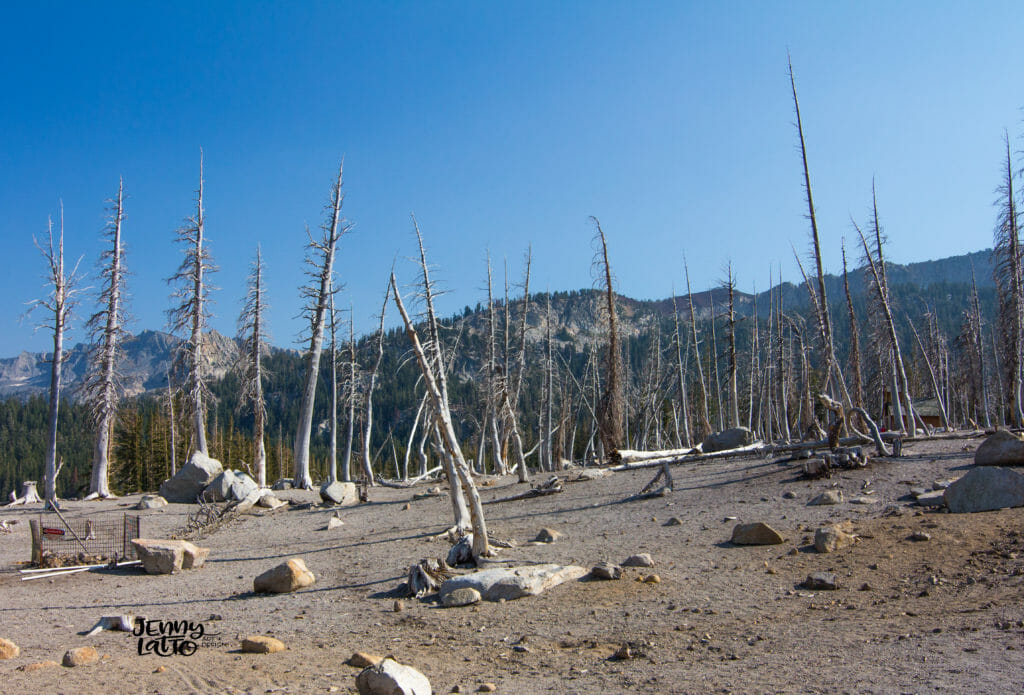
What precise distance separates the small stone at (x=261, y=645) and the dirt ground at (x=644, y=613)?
4.6 inches

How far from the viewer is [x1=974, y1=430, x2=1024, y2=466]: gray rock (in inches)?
492

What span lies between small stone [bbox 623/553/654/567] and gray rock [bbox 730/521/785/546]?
1.85 metres

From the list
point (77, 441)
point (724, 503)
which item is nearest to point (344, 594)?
point (724, 503)

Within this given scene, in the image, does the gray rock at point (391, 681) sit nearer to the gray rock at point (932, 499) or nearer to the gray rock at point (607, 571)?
the gray rock at point (607, 571)

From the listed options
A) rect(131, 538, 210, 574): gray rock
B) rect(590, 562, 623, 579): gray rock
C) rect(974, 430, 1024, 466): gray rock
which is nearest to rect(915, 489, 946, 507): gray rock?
rect(974, 430, 1024, 466): gray rock

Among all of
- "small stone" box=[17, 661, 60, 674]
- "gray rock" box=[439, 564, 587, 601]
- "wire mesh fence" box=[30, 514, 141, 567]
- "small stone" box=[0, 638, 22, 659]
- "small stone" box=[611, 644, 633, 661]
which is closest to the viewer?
"small stone" box=[611, 644, 633, 661]

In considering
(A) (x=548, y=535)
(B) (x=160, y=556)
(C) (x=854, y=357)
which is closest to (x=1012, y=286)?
(C) (x=854, y=357)

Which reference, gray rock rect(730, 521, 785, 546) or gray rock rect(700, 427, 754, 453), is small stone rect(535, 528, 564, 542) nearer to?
gray rock rect(730, 521, 785, 546)

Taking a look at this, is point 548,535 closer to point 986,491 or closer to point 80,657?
point 986,491

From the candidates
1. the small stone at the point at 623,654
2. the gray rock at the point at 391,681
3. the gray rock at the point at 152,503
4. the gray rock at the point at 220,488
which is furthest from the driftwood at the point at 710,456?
the gray rock at the point at 152,503

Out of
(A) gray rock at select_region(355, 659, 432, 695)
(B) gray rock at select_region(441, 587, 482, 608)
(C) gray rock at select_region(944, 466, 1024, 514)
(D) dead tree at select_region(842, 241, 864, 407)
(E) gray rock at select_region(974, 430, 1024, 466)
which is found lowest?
(B) gray rock at select_region(441, 587, 482, 608)

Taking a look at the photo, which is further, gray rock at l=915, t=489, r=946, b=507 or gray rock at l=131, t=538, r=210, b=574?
gray rock at l=131, t=538, r=210, b=574

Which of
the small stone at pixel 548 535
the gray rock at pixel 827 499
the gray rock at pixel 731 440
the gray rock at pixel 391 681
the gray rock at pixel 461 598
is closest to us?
the gray rock at pixel 391 681

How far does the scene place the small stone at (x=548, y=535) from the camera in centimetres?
1311
